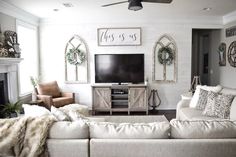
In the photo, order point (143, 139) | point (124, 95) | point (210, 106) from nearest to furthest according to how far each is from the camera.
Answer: point (143, 139), point (210, 106), point (124, 95)

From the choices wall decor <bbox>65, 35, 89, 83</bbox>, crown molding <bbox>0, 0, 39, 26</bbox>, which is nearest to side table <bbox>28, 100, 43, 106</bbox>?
wall decor <bbox>65, 35, 89, 83</bbox>

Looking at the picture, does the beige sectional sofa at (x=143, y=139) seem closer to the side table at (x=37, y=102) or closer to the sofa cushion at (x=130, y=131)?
the sofa cushion at (x=130, y=131)

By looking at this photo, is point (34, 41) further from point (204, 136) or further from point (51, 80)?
point (204, 136)

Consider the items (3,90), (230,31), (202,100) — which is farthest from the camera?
(230,31)

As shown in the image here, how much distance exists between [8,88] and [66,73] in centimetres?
212

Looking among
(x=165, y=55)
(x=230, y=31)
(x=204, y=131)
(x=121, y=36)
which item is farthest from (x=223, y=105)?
(x=121, y=36)

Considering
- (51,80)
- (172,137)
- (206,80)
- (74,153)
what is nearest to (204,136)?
(172,137)

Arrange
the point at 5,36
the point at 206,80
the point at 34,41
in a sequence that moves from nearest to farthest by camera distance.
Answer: the point at 5,36, the point at 34,41, the point at 206,80

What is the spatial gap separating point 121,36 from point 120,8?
134 centimetres

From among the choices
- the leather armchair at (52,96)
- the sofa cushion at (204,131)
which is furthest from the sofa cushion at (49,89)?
the sofa cushion at (204,131)

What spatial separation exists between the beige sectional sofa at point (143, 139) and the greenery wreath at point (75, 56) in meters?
4.64

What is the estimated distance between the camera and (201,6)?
525 centimetres

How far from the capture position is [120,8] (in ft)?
17.7

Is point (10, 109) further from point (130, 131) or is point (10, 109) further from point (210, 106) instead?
point (210, 106)
